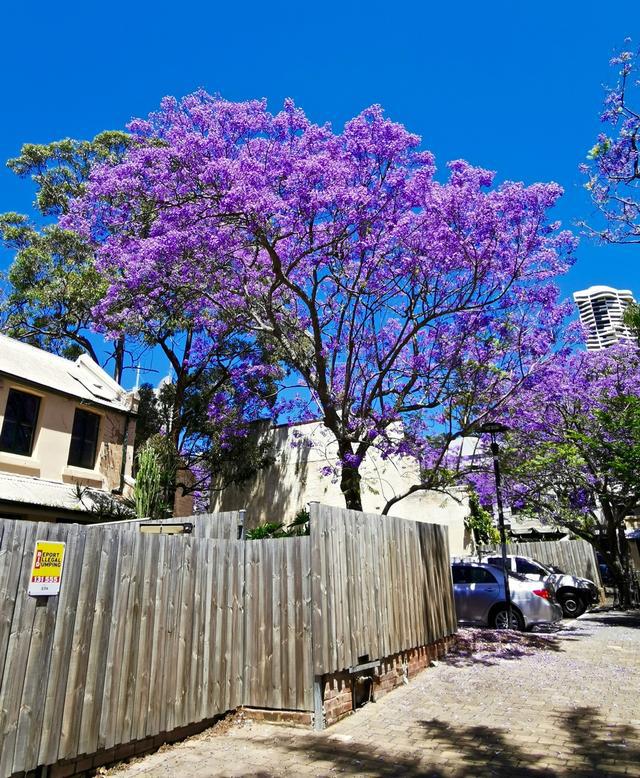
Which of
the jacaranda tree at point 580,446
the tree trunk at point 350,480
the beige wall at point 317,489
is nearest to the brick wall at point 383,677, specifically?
the tree trunk at point 350,480

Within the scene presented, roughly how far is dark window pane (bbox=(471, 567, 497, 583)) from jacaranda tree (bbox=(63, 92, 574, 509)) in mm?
3454

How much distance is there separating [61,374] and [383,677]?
12.8 meters

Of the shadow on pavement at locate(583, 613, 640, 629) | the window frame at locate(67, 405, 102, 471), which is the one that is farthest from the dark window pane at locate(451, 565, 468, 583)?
the window frame at locate(67, 405, 102, 471)

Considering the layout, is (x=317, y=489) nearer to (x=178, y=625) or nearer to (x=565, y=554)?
(x=565, y=554)

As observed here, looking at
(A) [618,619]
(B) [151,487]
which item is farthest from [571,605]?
(B) [151,487]

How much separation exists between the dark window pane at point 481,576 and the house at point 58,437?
32.0ft

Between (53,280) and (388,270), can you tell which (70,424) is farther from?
(388,270)

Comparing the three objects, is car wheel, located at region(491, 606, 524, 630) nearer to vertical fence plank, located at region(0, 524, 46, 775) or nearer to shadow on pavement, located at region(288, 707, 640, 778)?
shadow on pavement, located at region(288, 707, 640, 778)

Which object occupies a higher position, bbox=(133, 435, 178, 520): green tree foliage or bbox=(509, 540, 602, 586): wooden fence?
bbox=(133, 435, 178, 520): green tree foliage

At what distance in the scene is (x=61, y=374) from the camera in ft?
52.6

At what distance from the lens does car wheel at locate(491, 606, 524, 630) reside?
12.7 metres

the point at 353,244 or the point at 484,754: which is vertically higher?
the point at 353,244

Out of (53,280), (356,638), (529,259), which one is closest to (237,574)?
(356,638)

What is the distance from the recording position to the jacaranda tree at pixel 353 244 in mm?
11133
